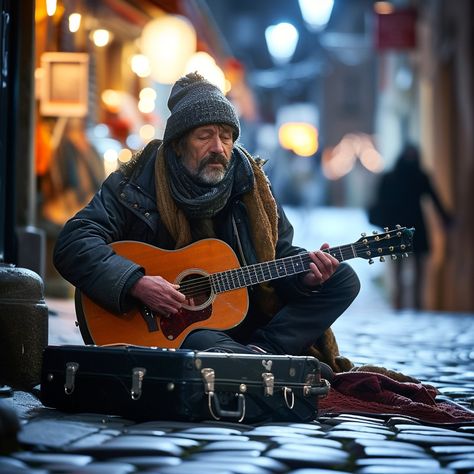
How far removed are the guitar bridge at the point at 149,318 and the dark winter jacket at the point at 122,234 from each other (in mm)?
80

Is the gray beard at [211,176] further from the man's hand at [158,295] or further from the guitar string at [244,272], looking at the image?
the man's hand at [158,295]

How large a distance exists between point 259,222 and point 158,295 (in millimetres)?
787

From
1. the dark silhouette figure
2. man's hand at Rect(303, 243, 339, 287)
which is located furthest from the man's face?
the dark silhouette figure

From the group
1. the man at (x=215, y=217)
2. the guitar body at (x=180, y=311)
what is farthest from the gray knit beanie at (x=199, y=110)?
the guitar body at (x=180, y=311)

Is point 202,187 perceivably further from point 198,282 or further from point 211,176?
point 198,282

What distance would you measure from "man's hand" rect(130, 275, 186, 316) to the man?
20 cm

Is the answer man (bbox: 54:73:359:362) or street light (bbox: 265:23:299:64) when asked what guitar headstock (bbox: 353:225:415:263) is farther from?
street light (bbox: 265:23:299:64)

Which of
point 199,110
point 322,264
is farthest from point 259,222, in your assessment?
point 199,110

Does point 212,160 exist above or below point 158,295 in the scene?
above

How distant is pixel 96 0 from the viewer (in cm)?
1593

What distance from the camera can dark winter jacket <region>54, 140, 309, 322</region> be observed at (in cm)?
641

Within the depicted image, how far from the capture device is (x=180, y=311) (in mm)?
6445

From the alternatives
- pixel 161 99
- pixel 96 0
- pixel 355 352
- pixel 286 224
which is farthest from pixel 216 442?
pixel 161 99

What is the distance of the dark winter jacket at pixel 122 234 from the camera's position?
6.41 meters
